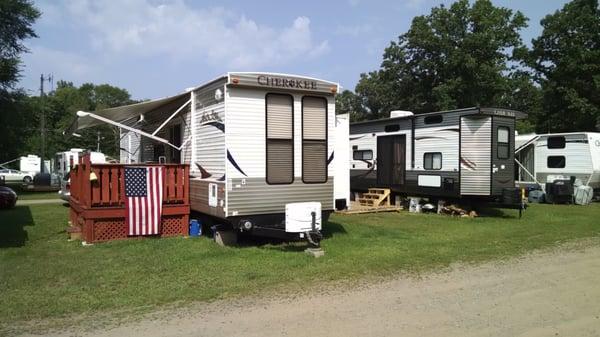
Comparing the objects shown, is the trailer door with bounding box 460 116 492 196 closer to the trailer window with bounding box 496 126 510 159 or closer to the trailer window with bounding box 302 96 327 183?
the trailer window with bounding box 496 126 510 159

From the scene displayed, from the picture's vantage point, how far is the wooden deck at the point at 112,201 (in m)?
9.66

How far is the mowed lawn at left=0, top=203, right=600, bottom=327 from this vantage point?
19.9ft

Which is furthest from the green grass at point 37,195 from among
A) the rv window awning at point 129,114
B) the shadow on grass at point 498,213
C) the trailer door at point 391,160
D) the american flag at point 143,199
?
the shadow on grass at point 498,213

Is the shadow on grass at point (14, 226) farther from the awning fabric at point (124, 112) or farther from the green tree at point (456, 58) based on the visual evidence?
the green tree at point (456, 58)

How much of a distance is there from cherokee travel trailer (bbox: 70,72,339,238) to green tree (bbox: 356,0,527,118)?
2272cm

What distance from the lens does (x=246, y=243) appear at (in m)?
9.98

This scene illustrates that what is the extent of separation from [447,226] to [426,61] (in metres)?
22.3

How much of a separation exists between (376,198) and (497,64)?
62.1ft

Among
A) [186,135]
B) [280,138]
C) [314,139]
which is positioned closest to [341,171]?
[314,139]

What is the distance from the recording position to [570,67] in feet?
94.4

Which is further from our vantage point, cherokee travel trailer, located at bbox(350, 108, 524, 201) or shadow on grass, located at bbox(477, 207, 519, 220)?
shadow on grass, located at bbox(477, 207, 519, 220)

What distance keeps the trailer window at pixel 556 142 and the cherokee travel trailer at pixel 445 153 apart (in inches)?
219

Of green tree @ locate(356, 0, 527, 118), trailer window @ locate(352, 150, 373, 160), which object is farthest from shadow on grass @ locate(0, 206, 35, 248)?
green tree @ locate(356, 0, 527, 118)

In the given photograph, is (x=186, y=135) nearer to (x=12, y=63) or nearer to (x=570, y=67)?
(x=12, y=63)
